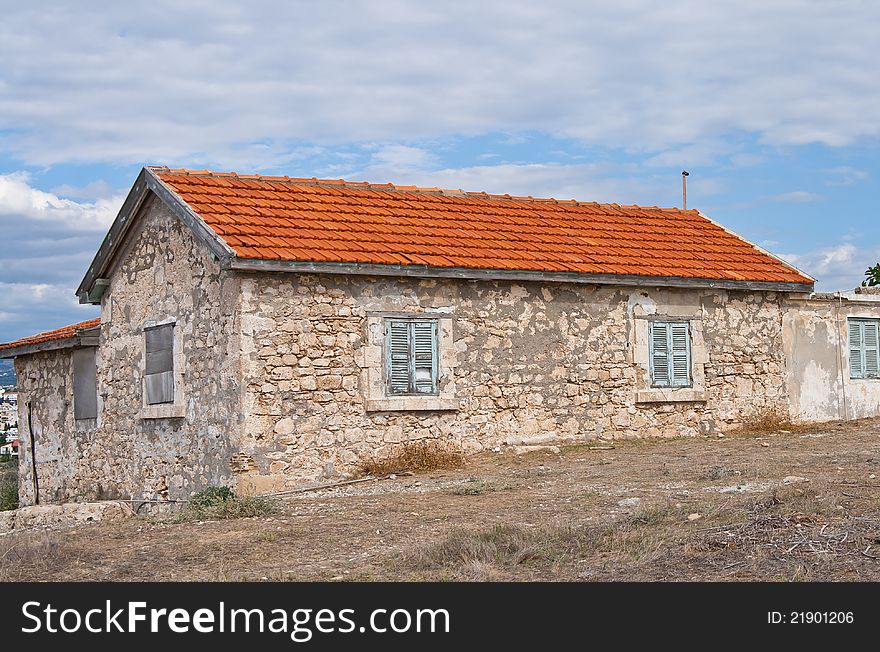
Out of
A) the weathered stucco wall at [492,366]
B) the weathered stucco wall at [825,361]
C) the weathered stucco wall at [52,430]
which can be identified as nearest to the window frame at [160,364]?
the weathered stucco wall at [492,366]

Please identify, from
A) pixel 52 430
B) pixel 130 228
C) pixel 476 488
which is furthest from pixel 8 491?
pixel 476 488

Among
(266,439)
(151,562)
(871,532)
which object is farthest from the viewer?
(266,439)

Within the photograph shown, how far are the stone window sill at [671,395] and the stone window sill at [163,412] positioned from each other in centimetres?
641

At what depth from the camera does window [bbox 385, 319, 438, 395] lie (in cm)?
1495

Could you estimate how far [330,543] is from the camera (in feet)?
32.1

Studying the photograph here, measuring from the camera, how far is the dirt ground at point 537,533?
8.09 meters

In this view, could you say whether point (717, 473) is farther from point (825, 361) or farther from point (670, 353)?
point (825, 361)

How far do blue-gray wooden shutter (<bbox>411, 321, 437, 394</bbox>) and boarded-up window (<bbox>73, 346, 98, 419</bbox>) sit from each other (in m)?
5.45

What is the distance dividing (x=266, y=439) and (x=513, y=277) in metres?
3.99

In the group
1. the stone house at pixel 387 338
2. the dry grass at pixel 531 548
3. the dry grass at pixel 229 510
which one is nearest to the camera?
the dry grass at pixel 531 548

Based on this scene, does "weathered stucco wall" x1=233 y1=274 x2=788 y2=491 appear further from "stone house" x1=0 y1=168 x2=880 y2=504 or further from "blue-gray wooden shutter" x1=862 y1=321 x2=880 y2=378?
"blue-gray wooden shutter" x1=862 y1=321 x2=880 y2=378

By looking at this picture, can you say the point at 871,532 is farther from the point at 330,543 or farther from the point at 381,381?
the point at 381,381

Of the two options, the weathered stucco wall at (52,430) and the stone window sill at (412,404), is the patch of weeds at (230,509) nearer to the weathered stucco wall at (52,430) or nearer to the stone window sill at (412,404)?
the stone window sill at (412,404)
